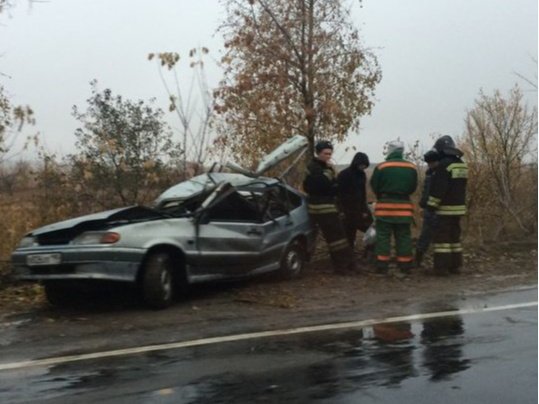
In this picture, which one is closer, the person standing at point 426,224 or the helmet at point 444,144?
the helmet at point 444,144

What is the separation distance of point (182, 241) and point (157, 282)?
59 centimetres

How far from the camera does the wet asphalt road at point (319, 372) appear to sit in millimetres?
4398

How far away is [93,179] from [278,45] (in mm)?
4383

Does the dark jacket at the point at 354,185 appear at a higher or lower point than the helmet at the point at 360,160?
lower

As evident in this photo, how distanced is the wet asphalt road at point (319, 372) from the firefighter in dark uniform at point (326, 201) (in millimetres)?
3220

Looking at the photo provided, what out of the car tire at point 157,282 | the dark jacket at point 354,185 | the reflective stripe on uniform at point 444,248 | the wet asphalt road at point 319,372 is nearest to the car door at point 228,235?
the car tire at point 157,282

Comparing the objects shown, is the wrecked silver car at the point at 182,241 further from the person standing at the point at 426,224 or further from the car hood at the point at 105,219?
the person standing at the point at 426,224

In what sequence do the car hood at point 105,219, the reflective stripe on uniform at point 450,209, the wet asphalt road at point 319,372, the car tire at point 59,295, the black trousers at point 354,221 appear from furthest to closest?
the black trousers at point 354,221 → the reflective stripe on uniform at point 450,209 → the car tire at point 59,295 → the car hood at point 105,219 → the wet asphalt road at point 319,372

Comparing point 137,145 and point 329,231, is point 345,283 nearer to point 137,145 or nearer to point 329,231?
point 329,231

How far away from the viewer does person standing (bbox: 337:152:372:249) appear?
389 inches

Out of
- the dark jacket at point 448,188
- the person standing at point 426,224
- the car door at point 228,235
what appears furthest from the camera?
the person standing at point 426,224

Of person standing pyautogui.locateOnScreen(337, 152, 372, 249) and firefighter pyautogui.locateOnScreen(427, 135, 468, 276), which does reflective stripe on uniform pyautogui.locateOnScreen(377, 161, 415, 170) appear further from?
firefighter pyautogui.locateOnScreen(427, 135, 468, 276)

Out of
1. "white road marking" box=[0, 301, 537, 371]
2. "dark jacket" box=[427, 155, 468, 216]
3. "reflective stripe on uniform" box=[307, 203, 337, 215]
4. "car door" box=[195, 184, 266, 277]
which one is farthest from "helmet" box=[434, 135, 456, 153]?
"car door" box=[195, 184, 266, 277]

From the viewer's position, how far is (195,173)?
11422 millimetres
